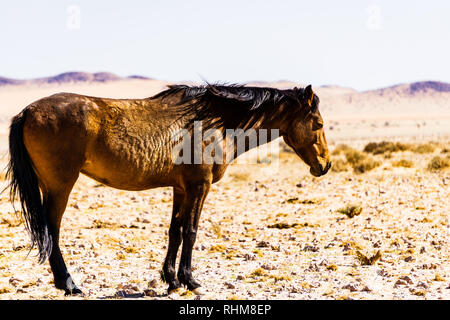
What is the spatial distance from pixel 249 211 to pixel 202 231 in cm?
257

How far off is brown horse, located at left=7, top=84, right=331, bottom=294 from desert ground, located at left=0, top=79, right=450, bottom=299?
2.53 feet

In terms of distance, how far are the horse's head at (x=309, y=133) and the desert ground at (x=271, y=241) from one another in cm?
141

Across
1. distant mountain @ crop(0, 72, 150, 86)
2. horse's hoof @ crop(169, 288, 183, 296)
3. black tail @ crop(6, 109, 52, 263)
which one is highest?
distant mountain @ crop(0, 72, 150, 86)

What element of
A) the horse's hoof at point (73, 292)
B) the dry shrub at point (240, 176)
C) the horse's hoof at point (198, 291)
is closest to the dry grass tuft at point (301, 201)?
the dry shrub at point (240, 176)

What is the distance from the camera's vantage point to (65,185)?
20.5 ft

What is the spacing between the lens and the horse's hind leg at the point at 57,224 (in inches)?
247

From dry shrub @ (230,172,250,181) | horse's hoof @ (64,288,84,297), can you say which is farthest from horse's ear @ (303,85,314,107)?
dry shrub @ (230,172,250,181)

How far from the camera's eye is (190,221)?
6.81 m

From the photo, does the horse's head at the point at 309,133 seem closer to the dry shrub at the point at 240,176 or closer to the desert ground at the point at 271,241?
the desert ground at the point at 271,241

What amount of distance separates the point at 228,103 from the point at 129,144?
1379mm

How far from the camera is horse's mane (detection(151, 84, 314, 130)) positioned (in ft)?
23.0

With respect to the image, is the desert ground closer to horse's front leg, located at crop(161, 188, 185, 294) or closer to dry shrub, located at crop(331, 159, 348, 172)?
horse's front leg, located at crop(161, 188, 185, 294)

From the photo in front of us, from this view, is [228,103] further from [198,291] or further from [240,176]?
Answer: [240,176]
